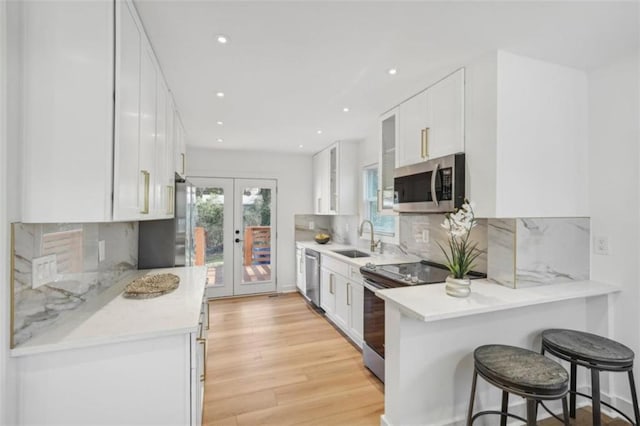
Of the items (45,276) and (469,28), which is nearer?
(45,276)

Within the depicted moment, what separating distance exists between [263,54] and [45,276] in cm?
168

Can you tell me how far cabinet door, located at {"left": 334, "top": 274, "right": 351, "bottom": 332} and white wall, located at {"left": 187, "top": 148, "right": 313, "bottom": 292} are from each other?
5.94 ft

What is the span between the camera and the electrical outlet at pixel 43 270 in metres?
1.22

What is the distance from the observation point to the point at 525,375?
4.52 ft

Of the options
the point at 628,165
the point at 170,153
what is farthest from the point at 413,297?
the point at 170,153

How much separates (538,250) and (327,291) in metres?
2.37

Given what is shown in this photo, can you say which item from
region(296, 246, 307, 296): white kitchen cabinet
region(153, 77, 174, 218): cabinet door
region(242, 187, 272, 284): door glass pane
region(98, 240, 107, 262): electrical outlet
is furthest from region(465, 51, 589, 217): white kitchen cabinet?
region(242, 187, 272, 284): door glass pane

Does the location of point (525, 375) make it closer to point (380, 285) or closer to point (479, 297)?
point (479, 297)

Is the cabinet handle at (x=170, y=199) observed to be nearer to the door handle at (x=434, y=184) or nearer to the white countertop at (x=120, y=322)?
the white countertop at (x=120, y=322)

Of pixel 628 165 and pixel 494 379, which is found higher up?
pixel 628 165

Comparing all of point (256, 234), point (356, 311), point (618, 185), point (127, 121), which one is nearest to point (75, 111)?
point (127, 121)

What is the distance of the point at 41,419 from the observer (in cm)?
116

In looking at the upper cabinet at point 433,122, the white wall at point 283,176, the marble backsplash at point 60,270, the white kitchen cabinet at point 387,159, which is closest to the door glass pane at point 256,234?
the white wall at point 283,176

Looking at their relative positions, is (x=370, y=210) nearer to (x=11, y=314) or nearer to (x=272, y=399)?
(x=272, y=399)
